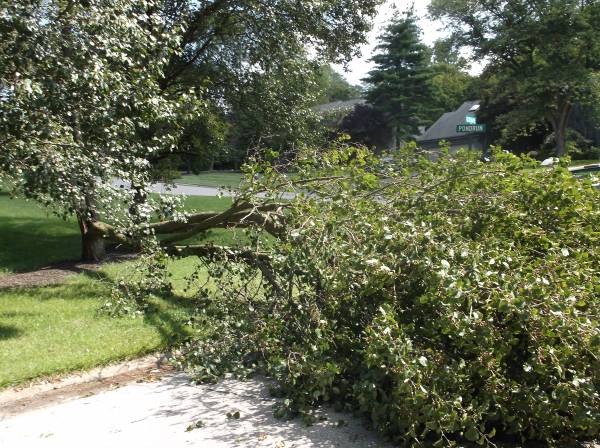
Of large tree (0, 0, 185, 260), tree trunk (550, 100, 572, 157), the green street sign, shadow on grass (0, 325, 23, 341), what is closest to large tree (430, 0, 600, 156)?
tree trunk (550, 100, 572, 157)

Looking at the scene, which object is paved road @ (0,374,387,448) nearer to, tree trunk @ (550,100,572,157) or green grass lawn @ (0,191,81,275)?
green grass lawn @ (0,191,81,275)

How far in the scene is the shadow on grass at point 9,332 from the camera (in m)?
6.55

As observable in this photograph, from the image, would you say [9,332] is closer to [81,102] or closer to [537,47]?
[81,102]

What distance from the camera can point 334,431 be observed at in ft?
14.7

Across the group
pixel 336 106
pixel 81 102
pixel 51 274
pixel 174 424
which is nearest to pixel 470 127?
pixel 336 106

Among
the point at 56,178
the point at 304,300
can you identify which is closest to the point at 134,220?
the point at 56,178

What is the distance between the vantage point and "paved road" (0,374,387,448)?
169 inches

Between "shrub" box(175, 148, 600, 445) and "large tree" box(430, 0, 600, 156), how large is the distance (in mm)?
25800

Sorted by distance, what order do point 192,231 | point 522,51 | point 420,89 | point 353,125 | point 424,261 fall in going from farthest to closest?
1. point 420,89
2. point 353,125
3. point 522,51
4. point 192,231
5. point 424,261

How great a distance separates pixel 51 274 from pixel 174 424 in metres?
6.29

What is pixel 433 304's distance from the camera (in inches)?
169

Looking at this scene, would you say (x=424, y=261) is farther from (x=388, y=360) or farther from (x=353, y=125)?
(x=353, y=125)

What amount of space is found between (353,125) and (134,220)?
141 feet

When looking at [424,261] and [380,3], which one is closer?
[424,261]
